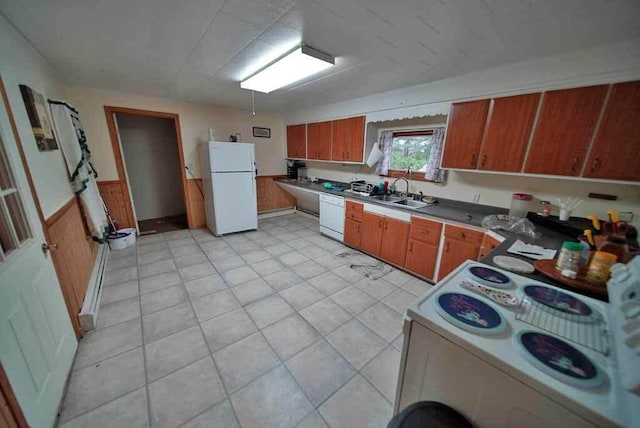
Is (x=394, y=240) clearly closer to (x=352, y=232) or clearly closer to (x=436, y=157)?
(x=352, y=232)

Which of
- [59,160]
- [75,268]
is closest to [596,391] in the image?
[75,268]

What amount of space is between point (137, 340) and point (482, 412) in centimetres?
231

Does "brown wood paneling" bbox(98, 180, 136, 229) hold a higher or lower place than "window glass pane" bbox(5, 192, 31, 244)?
lower

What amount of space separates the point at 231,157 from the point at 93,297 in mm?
2489

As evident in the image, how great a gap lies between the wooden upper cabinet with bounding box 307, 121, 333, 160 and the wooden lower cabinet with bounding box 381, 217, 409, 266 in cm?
183

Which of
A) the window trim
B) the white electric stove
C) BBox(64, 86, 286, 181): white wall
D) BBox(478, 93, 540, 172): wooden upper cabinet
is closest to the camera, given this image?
the white electric stove

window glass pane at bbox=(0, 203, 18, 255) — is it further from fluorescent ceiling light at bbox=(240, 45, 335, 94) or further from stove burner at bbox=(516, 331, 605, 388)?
stove burner at bbox=(516, 331, 605, 388)

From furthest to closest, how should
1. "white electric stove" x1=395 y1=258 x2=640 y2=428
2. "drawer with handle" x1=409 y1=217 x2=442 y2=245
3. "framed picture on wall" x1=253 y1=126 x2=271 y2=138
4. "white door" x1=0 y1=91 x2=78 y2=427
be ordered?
"framed picture on wall" x1=253 y1=126 x2=271 y2=138 < "drawer with handle" x1=409 y1=217 x2=442 y2=245 < "white door" x1=0 y1=91 x2=78 y2=427 < "white electric stove" x1=395 y1=258 x2=640 y2=428

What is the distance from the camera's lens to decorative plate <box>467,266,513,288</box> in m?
1.06

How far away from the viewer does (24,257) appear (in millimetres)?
1218

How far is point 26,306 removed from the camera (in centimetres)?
117

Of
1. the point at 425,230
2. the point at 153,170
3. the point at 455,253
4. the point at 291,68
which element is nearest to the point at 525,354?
the point at 455,253

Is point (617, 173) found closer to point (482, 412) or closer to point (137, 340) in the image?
point (482, 412)

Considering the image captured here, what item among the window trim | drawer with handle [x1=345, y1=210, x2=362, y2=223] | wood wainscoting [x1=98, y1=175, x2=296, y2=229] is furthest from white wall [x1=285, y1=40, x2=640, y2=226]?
wood wainscoting [x1=98, y1=175, x2=296, y2=229]
